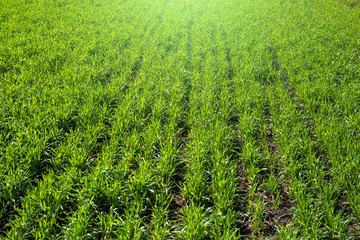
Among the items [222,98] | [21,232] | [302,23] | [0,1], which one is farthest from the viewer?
[0,1]

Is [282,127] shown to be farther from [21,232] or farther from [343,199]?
[21,232]

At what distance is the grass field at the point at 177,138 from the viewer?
268 cm

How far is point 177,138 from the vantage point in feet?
14.4

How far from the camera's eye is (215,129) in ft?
13.6

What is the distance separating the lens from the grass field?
2.68 metres

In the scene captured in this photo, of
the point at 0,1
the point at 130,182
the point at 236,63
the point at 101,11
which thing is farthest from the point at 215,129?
the point at 0,1

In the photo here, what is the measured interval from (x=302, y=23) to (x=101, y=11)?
11605 mm

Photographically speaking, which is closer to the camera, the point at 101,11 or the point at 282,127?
the point at 282,127

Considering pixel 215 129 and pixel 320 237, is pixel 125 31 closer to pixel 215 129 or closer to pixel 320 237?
pixel 215 129

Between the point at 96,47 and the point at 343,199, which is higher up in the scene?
the point at 96,47

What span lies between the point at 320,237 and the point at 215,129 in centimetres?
217

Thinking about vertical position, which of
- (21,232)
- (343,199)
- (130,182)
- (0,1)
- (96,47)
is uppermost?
(0,1)

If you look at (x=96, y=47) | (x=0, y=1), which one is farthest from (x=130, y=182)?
(x=0, y=1)

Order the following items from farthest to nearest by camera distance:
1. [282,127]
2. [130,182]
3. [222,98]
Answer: [222,98], [282,127], [130,182]
